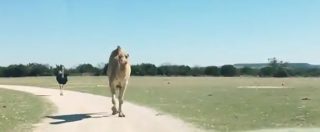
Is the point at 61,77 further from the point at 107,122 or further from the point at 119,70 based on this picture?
the point at 107,122

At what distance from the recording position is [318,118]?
87.0ft

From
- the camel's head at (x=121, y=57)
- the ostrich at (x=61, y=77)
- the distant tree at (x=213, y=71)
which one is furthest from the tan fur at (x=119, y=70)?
the distant tree at (x=213, y=71)

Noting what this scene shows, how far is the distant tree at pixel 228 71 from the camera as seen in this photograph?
14075 centimetres

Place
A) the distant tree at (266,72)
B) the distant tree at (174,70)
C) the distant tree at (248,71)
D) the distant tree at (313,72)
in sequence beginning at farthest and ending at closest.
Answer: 1. the distant tree at (313,72)
2. the distant tree at (248,71)
3. the distant tree at (174,70)
4. the distant tree at (266,72)

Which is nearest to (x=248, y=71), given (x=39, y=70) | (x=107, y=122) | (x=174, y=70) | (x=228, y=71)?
(x=228, y=71)

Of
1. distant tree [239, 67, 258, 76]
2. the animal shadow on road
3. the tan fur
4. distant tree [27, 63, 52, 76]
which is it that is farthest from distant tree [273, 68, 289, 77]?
the animal shadow on road

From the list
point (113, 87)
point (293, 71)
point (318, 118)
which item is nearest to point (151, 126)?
point (113, 87)

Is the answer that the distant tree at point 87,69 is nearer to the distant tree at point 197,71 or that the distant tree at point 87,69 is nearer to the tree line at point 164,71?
the tree line at point 164,71

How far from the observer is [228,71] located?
141m

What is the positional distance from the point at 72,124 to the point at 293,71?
412ft

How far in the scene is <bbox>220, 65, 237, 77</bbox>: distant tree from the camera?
462 ft

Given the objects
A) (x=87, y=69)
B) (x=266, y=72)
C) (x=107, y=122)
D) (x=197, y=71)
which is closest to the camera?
(x=107, y=122)

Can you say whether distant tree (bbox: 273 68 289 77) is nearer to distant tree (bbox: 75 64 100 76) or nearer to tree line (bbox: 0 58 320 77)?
tree line (bbox: 0 58 320 77)

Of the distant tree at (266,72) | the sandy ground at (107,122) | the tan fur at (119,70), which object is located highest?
the distant tree at (266,72)
